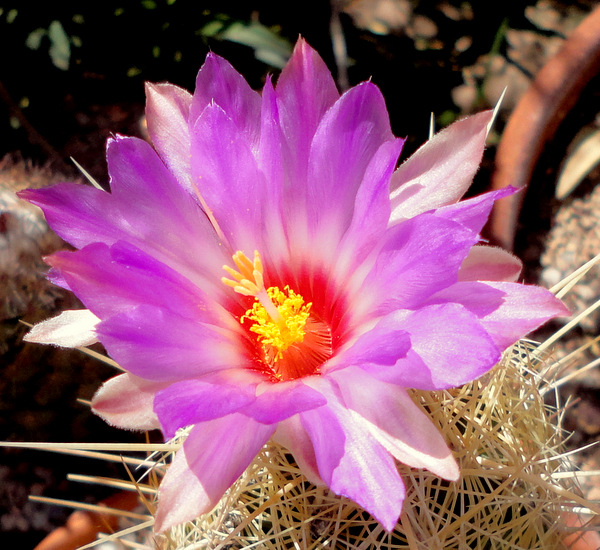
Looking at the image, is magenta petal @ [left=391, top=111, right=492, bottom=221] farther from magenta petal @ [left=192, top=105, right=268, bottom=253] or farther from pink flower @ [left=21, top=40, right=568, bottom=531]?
magenta petal @ [left=192, top=105, right=268, bottom=253]

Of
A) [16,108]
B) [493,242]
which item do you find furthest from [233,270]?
[16,108]

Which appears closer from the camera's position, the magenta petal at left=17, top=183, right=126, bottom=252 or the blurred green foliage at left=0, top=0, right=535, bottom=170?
the magenta petal at left=17, top=183, right=126, bottom=252

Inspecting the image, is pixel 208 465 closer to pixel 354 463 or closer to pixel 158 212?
pixel 354 463

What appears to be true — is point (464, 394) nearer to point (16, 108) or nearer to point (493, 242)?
point (493, 242)

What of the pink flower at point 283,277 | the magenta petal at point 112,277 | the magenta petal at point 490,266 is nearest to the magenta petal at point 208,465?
the pink flower at point 283,277

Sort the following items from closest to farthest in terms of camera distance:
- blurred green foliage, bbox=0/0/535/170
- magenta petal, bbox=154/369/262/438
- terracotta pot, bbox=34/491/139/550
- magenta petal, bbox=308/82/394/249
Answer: magenta petal, bbox=154/369/262/438 < magenta petal, bbox=308/82/394/249 < terracotta pot, bbox=34/491/139/550 < blurred green foliage, bbox=0/0/535/170

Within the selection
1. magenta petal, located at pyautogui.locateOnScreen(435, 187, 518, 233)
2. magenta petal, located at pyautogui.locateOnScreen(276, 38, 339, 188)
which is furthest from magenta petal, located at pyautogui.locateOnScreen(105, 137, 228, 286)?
magenta petal, located at pyautogui.locateOnScreen(435, 187, 518, 233)

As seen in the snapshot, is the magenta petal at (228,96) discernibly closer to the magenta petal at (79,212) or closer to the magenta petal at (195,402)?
the magenta petal at (79,212)
